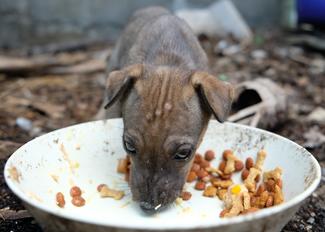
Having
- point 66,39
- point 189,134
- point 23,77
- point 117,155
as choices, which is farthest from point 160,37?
point 66,39

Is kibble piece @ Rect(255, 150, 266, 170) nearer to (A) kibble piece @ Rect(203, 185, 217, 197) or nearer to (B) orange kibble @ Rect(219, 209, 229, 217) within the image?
(A) kibble piece @ Rect(203, 185, 217, 197)

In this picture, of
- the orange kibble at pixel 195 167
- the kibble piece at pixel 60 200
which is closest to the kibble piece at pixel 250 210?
the orange kibble at pixel 195 167

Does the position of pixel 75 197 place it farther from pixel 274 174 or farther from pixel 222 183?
pixel 274 174

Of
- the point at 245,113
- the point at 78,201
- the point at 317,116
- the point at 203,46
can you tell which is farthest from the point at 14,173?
the point at 203,46

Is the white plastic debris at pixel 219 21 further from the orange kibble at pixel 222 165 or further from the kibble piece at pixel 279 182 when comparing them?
the kibble piece at pixel 279 182

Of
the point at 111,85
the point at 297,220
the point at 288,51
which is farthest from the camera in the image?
the point at 288,51

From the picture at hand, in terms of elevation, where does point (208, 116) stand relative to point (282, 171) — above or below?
above

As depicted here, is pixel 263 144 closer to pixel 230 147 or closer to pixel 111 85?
pixel 230 147
